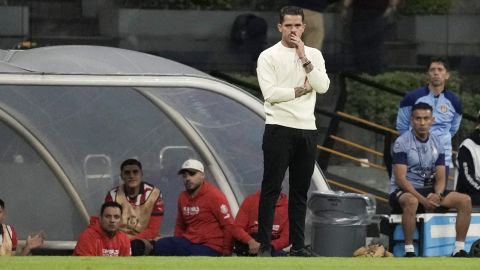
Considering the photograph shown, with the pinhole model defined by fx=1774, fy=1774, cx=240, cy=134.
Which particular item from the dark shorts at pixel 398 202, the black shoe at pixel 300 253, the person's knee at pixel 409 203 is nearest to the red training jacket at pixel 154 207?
the dark shorts at pixel 398 202

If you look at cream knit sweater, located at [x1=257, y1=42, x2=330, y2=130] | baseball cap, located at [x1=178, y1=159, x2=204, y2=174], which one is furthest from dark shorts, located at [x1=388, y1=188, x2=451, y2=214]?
cream knit sweater, located at [x1=257, y1=42, x2=330, y2=130]

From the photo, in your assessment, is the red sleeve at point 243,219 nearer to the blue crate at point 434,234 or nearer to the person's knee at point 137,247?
the person's knee at point 137,247

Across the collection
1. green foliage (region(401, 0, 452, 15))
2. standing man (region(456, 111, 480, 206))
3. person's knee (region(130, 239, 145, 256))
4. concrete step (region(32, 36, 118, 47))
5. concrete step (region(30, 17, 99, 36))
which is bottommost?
person's knee (region(130, 239, 145, 256))

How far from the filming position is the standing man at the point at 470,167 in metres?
14.8

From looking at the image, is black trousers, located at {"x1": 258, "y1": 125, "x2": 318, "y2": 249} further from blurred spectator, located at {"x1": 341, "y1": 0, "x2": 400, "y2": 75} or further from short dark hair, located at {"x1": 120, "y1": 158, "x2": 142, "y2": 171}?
blurred spectator, located at {"x1": 341, "y1": 0, "x2": 400, "y2": 75}

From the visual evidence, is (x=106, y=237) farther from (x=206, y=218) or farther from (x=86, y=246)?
(x=206, y=218)

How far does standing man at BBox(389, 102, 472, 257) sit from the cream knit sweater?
8.39 feet

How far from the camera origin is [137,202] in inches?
605

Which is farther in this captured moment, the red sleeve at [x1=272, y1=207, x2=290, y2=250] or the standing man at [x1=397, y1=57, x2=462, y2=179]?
the standing man at [x1=397, y1=57, x2=462, y2=179]

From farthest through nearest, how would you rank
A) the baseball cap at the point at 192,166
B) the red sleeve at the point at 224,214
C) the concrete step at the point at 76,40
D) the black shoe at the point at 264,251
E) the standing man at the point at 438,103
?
the concrete step at the point at 76,40
the standing man at the point at 438,103
the baseball cap at the point at 192,166
the red sleeve at the point at 224,214
the black shoe at the point at 264,251

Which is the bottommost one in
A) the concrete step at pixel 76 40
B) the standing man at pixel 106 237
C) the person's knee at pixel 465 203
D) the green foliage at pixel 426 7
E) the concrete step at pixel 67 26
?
the standing man at pixel 106 237
